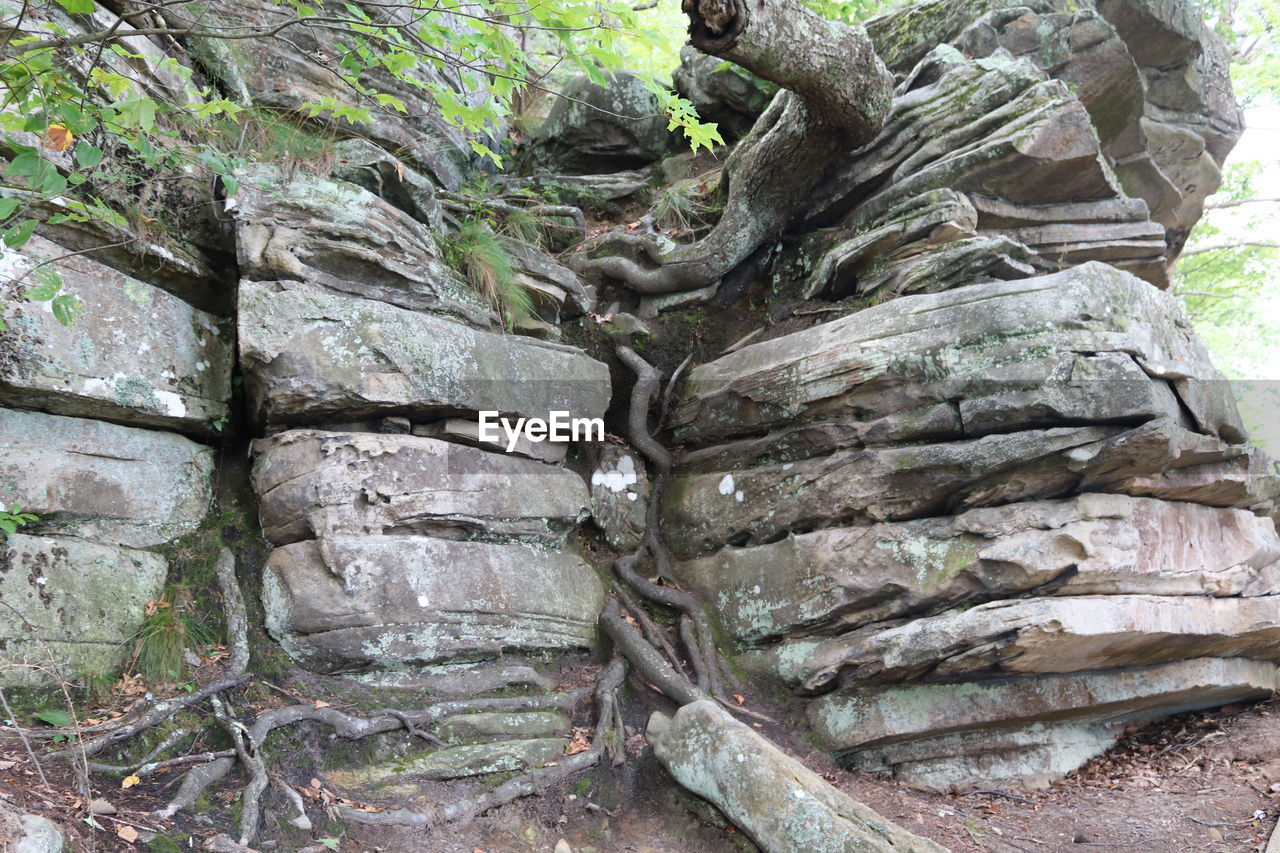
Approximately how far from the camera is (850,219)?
9.20 m

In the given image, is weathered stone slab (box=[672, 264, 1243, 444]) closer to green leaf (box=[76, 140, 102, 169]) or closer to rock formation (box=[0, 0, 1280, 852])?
rock formation (box=[0, 0, 1280, 852])

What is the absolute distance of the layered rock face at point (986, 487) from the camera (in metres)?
6.39

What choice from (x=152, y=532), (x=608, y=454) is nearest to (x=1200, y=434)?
(x=608, y=454)

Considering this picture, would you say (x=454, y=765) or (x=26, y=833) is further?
(x=454, y=765)

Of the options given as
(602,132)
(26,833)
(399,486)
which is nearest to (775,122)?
(602,132)

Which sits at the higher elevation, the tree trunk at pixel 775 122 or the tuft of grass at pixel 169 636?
the tree trunk at pixel 775 122

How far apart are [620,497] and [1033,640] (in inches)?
160

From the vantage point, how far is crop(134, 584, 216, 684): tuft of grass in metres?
5.53

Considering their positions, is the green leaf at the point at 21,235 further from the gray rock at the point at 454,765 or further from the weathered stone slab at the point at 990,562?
the weathered stone slab at the point at 990,562

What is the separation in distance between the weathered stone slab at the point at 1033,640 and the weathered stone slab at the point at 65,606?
207 inches

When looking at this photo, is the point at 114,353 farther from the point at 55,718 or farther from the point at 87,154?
the point at 87,154

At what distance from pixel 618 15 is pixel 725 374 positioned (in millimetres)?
3860

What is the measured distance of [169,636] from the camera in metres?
5.65

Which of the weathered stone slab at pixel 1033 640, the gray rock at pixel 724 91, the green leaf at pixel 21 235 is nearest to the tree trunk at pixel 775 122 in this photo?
the gray rock at pixel 724 91
